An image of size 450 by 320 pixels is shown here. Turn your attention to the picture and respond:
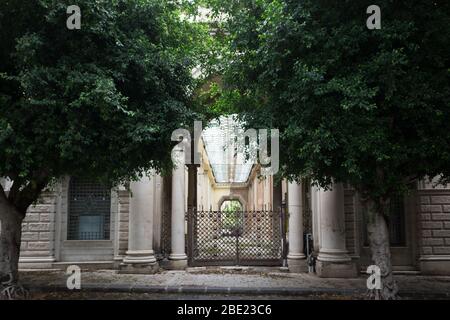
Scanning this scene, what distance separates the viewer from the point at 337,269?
1251cm

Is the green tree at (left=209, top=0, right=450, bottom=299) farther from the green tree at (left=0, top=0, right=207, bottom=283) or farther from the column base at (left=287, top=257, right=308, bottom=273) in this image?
the column base at (left=287, top=257, right=308, bottom=273)

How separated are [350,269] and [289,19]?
815 cm

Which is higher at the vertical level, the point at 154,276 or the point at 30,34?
the point at 30,34

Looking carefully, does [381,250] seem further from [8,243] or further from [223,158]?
[223,158]

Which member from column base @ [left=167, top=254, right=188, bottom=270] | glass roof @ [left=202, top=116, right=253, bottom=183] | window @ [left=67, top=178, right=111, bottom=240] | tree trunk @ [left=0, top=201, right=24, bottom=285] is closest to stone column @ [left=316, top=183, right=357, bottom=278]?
glass roof @ [left=202, top=116, right=253, bottom=183]

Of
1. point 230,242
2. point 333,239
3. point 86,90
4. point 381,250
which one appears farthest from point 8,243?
point 333,239

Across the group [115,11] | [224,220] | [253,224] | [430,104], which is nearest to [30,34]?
[115,11]

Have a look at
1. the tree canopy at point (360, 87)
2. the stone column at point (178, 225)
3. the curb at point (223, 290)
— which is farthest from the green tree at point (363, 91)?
the stone column at point (178, 225)

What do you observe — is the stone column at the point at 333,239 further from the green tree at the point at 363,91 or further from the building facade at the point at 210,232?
the green tree at the point at 363,91

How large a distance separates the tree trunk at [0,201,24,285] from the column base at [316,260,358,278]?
8345 millimetres

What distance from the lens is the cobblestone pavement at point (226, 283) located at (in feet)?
33.7

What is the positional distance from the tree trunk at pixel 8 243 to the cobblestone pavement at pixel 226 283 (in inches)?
72.7

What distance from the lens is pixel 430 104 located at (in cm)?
721
